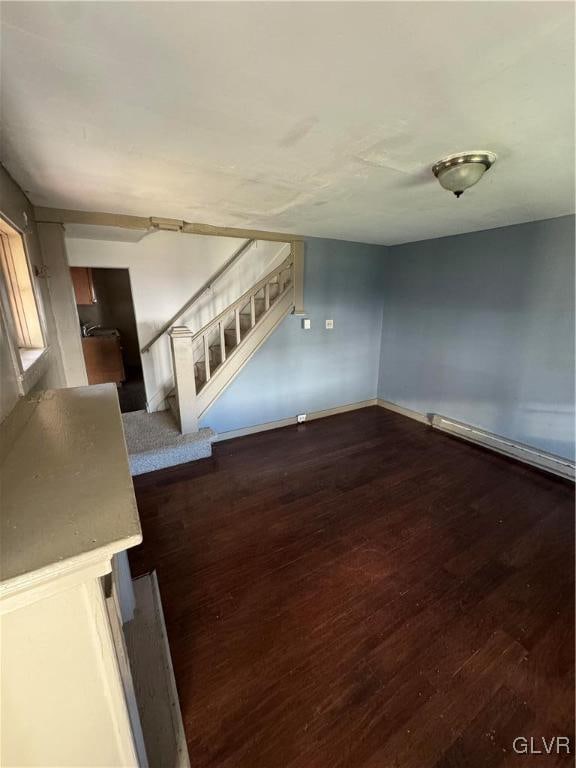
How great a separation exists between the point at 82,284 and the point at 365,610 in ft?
17.7

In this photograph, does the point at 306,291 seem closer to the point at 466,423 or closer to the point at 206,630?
the point at 466,423

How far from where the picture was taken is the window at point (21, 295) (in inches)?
74.1

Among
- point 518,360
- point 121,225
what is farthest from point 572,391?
point 121,225

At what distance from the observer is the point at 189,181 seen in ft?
6.10

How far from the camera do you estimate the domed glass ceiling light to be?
4.80 ft

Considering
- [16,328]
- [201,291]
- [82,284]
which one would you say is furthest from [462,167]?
[82,284]

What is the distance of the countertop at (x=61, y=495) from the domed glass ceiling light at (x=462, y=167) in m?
1.92

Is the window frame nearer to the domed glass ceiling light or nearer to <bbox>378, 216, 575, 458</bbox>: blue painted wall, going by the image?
the domed glass ceiling light

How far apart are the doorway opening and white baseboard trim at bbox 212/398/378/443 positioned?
1754 mm

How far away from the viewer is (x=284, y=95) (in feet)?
3.43

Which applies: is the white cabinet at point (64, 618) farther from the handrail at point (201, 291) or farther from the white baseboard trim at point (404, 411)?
the white baseboard trim at point (404, 411)

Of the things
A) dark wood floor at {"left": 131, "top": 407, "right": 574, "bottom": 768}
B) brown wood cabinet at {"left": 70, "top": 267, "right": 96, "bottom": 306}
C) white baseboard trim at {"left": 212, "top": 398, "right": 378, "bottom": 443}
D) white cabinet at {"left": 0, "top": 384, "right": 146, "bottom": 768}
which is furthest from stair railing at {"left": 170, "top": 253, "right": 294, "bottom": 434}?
brown wood cabinet at {"left": 70, "top": 267, "right": 96, "bottom": 306}

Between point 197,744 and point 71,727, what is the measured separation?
2.46ft

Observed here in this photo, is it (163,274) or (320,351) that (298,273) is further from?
(163,274)
